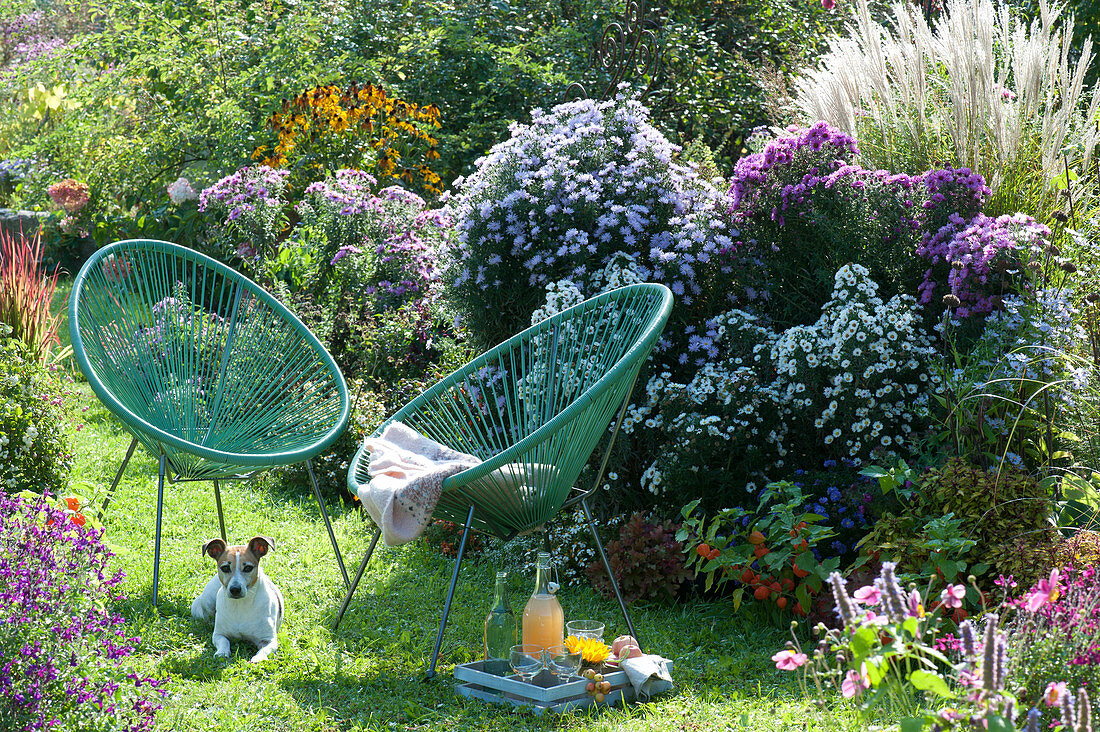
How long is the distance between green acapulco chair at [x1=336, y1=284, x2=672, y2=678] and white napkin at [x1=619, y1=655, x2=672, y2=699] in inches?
9.4

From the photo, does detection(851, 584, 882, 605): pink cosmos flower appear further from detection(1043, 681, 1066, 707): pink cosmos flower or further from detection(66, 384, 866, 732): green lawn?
detection(66, 384, 866, 732): green lawn

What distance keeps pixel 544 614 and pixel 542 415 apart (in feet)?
3.56

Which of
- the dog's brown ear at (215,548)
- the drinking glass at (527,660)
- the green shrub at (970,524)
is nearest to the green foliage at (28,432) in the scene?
the dog's brown ear at (215,548)

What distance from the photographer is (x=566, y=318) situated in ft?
11.5

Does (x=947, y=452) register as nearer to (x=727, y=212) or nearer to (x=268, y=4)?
(x=727, y=212)

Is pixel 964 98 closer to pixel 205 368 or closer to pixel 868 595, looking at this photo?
pixel 868 595

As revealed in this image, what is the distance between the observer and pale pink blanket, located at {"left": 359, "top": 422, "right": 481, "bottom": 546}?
9.23ft

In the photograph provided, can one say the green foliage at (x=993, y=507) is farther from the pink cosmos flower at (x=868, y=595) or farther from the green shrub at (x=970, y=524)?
the pink cosmos flower at (x=868, y=595)

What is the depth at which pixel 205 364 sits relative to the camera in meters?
4.03

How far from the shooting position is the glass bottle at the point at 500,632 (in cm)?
273

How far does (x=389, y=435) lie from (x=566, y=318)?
27.8 inches

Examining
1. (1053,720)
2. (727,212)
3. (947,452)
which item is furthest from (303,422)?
(1053,720)

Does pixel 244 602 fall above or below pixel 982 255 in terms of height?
below

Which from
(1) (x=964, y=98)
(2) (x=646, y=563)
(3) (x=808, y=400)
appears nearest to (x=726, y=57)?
(1) (x=964, y=98)
